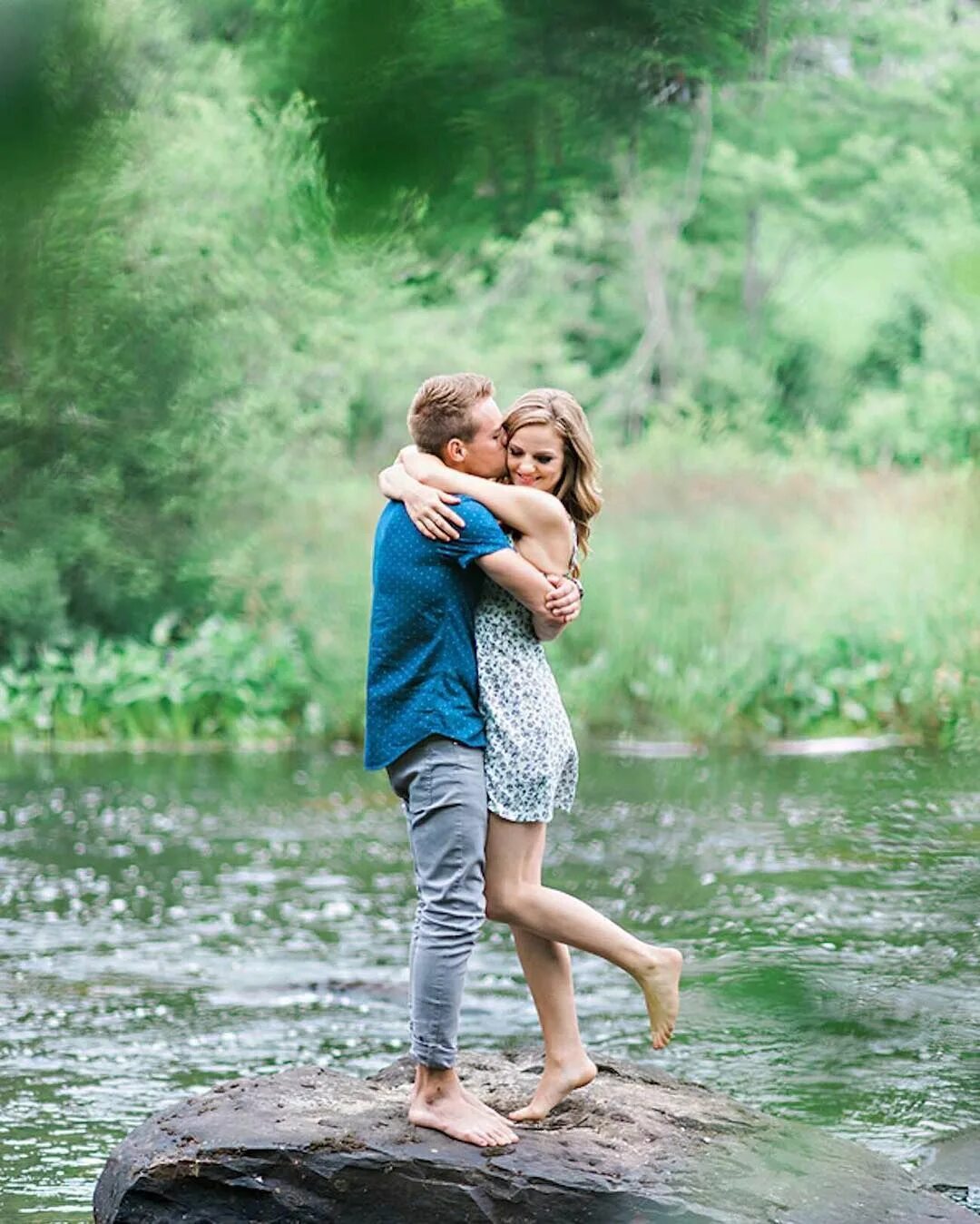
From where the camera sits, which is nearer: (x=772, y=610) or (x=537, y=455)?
(x=537, y=455)

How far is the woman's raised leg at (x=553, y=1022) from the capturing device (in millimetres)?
3080

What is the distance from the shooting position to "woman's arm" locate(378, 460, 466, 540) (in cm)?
289

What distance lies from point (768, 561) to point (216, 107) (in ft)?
32.7

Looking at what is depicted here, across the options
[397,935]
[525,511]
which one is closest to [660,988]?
[525,511]

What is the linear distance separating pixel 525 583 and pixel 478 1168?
0.90 meters

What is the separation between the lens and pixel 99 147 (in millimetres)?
996

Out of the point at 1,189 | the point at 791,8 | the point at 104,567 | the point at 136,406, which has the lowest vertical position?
the point at 104,567

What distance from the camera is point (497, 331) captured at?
1484 centimetres

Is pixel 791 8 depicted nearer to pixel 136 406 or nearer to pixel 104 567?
pixel 136 406

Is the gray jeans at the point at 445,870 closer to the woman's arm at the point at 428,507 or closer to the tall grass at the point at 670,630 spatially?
the woman's arm at the point at 428,507

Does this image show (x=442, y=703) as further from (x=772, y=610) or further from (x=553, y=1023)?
(x=772, y=610)

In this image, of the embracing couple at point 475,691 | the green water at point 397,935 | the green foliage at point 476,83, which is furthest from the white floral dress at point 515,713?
the green foliage at point 476,83

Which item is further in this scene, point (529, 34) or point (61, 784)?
point (61, 784)

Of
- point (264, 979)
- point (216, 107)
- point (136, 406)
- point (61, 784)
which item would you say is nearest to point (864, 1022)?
point (136, 406)
